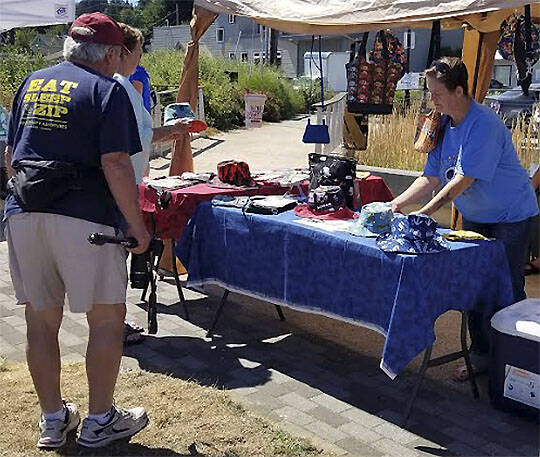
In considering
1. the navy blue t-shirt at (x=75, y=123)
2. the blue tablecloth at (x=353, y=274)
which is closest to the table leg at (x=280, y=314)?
the blue tablecloth at (x=353, y=274)

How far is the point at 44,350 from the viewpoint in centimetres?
308

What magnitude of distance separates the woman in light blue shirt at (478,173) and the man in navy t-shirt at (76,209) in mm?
1592

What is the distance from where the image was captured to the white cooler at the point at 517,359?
10.9 ft

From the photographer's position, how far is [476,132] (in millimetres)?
Result: 3570

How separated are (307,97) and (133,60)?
19364mm

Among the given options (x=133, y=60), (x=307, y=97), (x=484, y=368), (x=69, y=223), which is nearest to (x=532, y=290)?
(x=484, y=368)

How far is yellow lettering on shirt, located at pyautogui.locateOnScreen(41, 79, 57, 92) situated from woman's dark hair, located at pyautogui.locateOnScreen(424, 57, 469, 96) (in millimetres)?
1864

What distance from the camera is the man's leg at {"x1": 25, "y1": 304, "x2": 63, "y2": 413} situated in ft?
10.1

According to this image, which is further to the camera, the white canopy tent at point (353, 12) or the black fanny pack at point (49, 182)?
the white canopy tent at point (353, 12)

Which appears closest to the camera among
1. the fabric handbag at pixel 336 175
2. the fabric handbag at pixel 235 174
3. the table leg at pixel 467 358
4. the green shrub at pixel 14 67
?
the table leg at pixel 467 358

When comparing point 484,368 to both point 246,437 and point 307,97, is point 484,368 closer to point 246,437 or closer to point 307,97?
point 246,437

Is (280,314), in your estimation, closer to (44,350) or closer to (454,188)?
(454,188)

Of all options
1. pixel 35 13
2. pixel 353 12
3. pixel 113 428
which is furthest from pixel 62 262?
pixel 35 13

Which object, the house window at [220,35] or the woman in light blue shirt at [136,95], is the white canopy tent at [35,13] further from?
the house window at [220,35]
